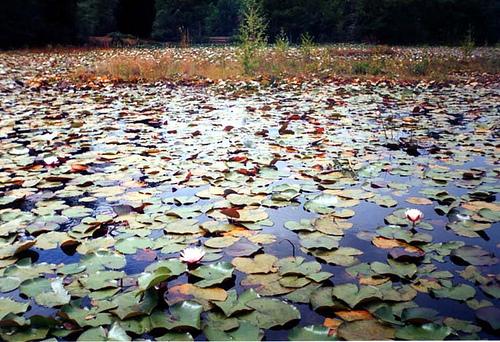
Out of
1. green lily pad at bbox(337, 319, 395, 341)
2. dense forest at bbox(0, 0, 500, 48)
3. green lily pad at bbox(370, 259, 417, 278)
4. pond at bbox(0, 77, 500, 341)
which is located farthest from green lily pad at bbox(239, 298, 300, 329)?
dense forest at bbox(0, 0, 500, 48)

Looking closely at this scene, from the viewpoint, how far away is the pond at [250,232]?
43.2 inches

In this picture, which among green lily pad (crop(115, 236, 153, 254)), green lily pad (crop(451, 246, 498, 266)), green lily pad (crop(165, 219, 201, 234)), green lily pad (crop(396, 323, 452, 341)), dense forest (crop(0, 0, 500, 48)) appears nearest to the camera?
green lily pad (crop(396, 323, 452, 341))

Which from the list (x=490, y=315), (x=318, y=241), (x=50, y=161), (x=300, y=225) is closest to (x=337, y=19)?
(x=50, y=161)

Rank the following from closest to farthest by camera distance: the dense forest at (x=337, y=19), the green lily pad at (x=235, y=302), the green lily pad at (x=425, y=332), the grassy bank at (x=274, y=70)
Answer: the green lily pad at (x=425, y=332)
the green lily pad at (x=235, y=302)
the grassy bank at (x=274, y=70)
the dense forest at (x=337, y=19)

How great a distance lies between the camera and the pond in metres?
1.10

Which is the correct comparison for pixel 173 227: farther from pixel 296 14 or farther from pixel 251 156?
pixel 296 14

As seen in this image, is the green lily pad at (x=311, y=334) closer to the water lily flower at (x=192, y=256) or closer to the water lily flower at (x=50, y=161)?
the water lily flower at (x=192, y=256)

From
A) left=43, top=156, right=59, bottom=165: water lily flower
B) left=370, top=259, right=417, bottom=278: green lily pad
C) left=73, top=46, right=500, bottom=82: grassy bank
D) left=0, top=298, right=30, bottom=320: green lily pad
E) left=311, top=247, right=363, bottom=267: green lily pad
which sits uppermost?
left=73, top=46, right=500, bottom=82: grassy bank

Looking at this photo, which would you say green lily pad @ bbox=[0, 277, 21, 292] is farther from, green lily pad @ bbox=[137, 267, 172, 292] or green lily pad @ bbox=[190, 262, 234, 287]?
green lily pad @ bbox=[190, 262, 234, 287]

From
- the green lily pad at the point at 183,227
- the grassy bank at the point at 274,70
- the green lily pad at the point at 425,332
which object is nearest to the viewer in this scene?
the green lily pad at the point at 425,332

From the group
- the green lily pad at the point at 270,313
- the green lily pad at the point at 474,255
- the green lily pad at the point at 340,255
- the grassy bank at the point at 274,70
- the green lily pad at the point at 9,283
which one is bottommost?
the green lily pad at the point at 9,283

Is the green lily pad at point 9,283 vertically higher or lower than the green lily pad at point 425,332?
lower

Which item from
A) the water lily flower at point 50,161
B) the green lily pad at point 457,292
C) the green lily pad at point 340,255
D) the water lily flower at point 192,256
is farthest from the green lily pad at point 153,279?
the water lily flower at point 50,161

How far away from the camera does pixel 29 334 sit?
104cm
